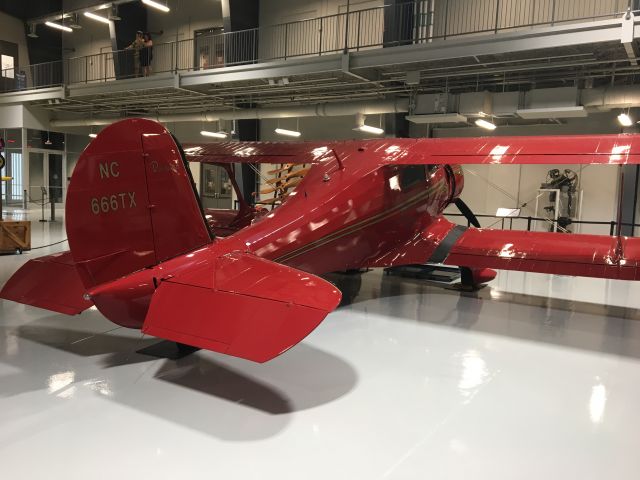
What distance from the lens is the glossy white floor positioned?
3143mm

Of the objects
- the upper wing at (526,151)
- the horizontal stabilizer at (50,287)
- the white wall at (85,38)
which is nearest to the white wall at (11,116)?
the white wall at (85,38)

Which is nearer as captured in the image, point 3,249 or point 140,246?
point 140,246

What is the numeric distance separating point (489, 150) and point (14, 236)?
9473mm

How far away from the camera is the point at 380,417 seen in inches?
148

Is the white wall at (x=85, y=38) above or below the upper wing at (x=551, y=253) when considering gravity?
above

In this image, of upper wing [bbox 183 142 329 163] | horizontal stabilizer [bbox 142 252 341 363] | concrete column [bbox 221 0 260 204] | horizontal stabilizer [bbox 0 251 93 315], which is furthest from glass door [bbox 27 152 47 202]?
horizontal stabilizer [bbox 142 252 341 363]

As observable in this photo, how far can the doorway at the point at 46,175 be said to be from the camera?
1024 inches

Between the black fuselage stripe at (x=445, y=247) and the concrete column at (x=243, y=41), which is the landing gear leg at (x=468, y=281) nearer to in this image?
the black fuselage stripe at (x=445, y=247)

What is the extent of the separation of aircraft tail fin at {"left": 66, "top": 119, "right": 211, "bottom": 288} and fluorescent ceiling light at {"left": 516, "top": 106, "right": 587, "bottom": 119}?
9660 millimetres

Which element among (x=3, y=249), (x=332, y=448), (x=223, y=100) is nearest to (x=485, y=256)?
(x=332, y=448)

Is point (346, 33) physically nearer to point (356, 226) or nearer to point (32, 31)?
point (356, 226)

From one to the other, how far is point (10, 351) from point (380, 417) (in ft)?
11.8

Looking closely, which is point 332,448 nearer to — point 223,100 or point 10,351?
point 10,351

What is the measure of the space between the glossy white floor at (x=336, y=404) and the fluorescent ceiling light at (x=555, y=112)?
20.5 ft
